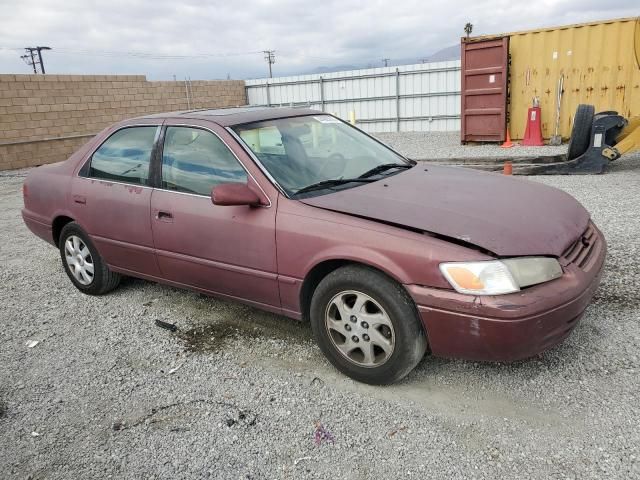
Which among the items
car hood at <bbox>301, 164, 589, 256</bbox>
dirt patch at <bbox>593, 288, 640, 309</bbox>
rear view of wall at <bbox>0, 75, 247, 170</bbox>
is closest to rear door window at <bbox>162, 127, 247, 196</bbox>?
car hood at <bbox>301, 164, 589, 256</bbox>

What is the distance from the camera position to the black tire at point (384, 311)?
2.64 meters

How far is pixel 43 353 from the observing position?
3602 millimetres

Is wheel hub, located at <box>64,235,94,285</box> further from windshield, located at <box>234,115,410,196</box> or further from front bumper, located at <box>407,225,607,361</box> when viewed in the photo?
front bumper, located at <box>407,225,607,361</box>

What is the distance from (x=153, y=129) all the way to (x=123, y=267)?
1169mm

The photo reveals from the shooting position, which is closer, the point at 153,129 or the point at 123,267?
the point at 153,129

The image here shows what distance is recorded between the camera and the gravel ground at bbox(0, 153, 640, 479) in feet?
7.67

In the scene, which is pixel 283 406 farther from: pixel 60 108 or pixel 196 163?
pixel 60 108

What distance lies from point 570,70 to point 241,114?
426 inches

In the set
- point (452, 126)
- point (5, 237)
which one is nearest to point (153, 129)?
point (5, 237)

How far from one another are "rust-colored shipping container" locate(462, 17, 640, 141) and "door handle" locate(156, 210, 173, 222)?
37.0 ft

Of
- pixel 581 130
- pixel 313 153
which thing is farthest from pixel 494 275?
pixel 581 130

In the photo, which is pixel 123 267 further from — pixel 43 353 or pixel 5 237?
pixel 5 237

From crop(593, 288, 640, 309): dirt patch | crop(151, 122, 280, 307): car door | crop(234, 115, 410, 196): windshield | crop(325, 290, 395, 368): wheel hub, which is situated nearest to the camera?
crop(325, 290, 395, 368): wheel hub

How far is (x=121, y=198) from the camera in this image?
390cm
